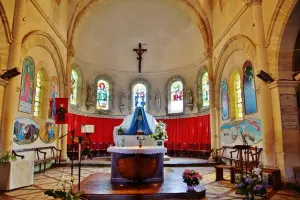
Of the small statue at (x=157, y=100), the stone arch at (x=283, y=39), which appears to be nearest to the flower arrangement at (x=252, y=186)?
the stone arch at (x=283, y=39)

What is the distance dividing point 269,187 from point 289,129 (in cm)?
170

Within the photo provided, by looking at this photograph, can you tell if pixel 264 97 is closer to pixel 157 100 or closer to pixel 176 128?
pixel 176 128

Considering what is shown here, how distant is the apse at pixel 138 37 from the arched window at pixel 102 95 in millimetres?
1073

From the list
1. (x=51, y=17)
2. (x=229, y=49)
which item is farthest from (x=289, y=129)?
(x=51, y=17)

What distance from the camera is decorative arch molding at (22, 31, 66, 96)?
8402mm

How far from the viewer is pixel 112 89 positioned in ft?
56.8

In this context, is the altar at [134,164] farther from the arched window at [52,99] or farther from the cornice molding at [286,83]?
the arched window at [52,99]

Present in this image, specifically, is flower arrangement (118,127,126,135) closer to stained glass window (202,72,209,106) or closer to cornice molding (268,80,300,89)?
stained glass window (202,72,209,106)

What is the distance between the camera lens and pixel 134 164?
689 cm

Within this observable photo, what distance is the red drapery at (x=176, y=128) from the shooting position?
14.2 m

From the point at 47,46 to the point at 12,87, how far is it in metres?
3.60

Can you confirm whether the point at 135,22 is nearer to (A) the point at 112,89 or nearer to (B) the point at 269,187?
(A) the point at 112,89

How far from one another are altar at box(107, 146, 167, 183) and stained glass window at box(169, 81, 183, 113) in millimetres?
10141

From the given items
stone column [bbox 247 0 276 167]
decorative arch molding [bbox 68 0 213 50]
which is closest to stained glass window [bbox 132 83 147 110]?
decorative arch molding [bbox 68 0 213 50]
